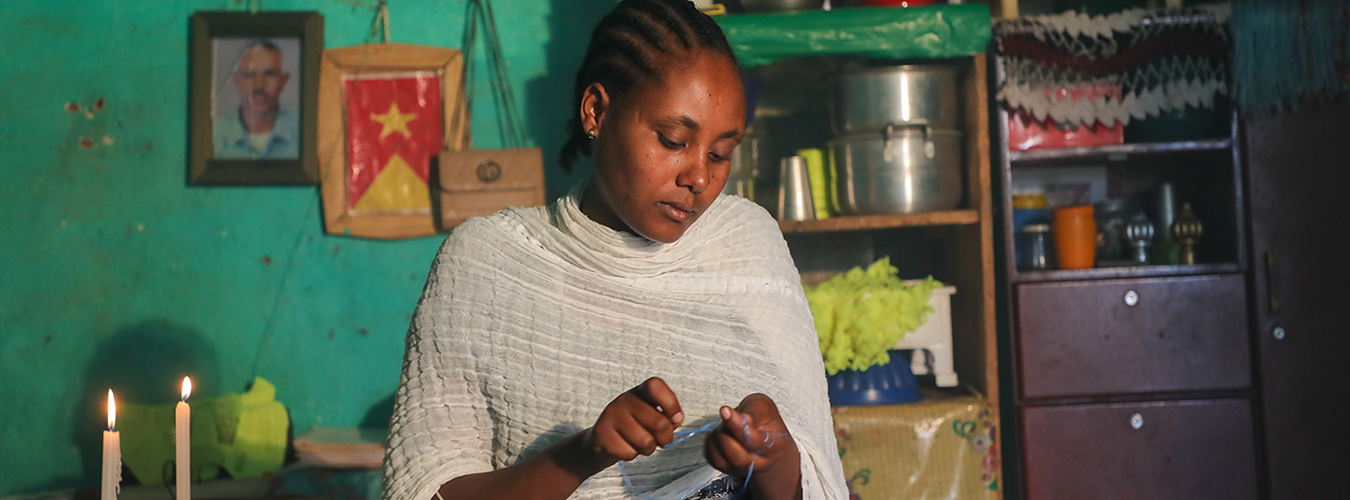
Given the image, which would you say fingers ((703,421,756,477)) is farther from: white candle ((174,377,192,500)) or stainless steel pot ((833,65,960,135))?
stainless steel pot ((833,65,960,135))

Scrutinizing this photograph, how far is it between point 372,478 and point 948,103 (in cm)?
218

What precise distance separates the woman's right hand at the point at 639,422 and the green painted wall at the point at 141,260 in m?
2.26

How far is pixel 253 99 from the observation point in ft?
10.3

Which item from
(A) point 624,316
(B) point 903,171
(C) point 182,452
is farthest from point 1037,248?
(C) point 182,452

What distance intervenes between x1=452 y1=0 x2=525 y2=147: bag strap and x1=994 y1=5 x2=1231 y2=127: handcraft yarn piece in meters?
1.67

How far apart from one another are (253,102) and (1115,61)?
2919mm

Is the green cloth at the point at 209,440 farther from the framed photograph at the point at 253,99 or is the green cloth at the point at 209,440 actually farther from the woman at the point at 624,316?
the woman at the point at 624,316

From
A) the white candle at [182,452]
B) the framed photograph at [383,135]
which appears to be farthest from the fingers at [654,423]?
the framed photograph at [383,135]

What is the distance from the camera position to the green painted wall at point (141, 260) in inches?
124

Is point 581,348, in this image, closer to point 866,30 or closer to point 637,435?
point 637,435

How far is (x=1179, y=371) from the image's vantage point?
2748 mm

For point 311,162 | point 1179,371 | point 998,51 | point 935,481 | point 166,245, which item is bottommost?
point 935,481

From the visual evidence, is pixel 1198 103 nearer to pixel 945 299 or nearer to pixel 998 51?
pixel 998 51

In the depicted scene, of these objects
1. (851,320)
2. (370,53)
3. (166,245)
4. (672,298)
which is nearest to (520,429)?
(672,298)
